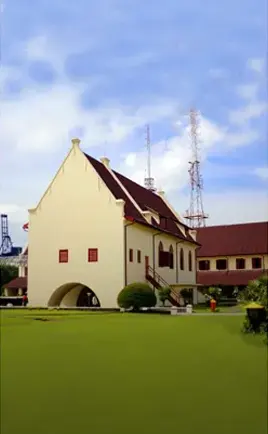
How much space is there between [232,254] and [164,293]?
6.45 m

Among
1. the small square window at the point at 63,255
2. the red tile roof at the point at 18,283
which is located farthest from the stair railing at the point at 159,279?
the red tile roof at the point at 18,283

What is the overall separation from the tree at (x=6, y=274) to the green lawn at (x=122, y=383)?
29 centimetres

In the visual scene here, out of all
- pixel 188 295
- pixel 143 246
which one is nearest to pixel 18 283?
pixel 188 295

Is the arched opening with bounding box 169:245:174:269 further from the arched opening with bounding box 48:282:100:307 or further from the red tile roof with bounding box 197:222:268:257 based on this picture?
the red tile roof with bounding box 197:222:268:257

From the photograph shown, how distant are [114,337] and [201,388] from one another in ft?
3.21

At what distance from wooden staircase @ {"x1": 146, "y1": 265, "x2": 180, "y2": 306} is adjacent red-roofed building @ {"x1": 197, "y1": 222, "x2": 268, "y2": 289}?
5125 millimetres

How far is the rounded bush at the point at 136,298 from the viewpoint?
374 inches

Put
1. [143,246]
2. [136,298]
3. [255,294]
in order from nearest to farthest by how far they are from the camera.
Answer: [255,294] < [136,298] < [143,246]

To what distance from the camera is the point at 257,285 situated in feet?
16.8

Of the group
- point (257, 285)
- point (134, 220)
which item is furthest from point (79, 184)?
point (257, 285)

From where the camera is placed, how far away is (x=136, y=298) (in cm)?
971

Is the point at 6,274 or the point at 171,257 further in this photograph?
the point at 171,257

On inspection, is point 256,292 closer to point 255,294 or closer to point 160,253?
point 255,294

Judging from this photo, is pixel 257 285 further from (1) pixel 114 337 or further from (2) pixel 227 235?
(1) pixel 114 337
